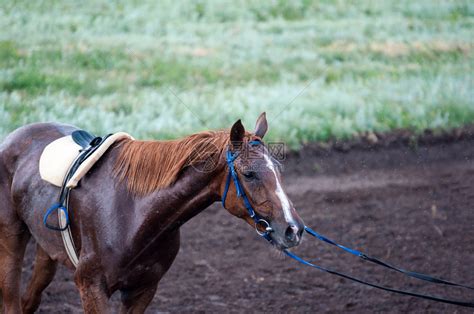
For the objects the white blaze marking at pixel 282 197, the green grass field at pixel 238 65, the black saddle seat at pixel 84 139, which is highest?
the black saddle seat at pixel 84 139

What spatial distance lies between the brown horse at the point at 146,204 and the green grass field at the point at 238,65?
18.0ft

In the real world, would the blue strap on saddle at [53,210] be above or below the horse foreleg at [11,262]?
above

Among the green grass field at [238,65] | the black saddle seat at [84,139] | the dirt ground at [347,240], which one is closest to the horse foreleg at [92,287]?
the black saddle seat at [84,139]

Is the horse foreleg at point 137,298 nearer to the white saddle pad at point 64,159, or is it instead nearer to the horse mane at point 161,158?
the horse mane at point 161,158

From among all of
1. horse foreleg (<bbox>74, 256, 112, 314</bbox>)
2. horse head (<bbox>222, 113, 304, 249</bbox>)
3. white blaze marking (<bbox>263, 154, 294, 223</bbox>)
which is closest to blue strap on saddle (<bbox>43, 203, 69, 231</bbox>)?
horse foreleg (<bbox>74, 256, 112, 314</bbox>)

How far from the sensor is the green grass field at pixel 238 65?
1058 cm

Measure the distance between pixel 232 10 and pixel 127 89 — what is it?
3389 millimetres

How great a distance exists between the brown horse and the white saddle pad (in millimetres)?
60

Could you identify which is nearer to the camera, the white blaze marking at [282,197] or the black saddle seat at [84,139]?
the white blaze marking at [282,197]

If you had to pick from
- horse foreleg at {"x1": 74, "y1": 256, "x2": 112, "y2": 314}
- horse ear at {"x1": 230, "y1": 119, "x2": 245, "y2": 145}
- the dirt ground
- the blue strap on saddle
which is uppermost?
horse ear at {"x1": 230, "y1": 119, "x2": 245, "y2": 145}

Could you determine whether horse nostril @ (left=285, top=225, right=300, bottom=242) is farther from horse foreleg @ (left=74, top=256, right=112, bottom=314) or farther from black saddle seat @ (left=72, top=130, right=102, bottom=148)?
black saddle seat @ (left=72, top=130, right=102, bottom=148)

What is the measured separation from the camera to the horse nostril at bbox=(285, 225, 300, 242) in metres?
3.81

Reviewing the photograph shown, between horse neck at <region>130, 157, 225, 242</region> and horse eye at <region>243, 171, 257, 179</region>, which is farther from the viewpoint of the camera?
horse neck at <region>130, 157, 225, 242</region>

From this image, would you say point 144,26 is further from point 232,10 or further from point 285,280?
point 285,280
